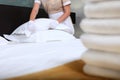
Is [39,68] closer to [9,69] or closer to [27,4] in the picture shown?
[9,69]

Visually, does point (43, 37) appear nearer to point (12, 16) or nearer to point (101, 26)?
point (101, 26)

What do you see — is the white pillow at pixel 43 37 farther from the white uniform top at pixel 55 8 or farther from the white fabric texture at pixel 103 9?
the white fabric texture at pixel 103 9

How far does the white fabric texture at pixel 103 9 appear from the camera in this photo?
1.77ft

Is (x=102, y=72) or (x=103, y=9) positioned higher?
(x=103, y=9)

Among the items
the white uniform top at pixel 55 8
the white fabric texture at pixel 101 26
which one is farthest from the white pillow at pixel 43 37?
the white fabric texture at pixel 101 26

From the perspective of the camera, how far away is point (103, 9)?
0.57 m

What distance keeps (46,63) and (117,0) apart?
30 centimetres

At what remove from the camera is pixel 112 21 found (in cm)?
55

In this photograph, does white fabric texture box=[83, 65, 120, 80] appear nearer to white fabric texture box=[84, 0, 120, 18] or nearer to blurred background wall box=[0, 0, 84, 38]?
white fabric texture box=[84, 0, 120, 18]

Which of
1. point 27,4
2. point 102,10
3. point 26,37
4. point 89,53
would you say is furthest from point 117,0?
point 27,4

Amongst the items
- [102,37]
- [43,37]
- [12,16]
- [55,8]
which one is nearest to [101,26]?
[102,37]

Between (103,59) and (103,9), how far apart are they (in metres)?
0.12

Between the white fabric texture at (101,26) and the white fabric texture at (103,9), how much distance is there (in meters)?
0.01

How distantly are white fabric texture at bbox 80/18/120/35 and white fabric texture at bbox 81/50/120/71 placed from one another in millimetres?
51
